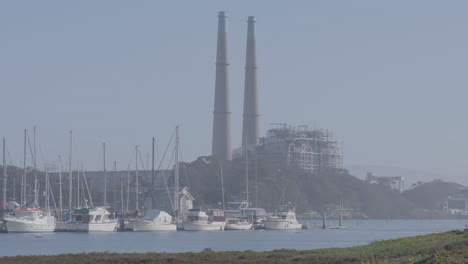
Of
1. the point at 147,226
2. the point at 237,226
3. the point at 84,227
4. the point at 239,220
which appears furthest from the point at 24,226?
the point at 239,220

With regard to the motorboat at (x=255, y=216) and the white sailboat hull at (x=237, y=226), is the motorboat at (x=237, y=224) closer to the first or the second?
the white sailboat hull at (x=237, y=226)

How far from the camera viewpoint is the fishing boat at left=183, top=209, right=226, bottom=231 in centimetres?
12306

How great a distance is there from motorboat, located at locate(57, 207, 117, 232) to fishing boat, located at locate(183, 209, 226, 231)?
12.1 m

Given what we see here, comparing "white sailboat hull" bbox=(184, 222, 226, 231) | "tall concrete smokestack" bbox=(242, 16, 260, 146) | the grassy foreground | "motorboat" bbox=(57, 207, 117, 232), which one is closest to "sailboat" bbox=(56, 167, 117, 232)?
"motorboat" bbox=(57, 207, 117, 232)

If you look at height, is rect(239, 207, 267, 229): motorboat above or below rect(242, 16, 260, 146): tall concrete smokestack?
below

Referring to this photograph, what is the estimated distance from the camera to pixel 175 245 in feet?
279

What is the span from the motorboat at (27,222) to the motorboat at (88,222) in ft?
12.5

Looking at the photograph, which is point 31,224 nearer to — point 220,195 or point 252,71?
point 220,195

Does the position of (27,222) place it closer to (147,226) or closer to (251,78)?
(147,226)

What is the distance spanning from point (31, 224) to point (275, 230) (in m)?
38.6

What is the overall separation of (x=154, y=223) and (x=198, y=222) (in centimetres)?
858

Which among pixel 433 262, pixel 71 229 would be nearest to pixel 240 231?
pixel 71 229

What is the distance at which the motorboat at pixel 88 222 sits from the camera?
11176cm

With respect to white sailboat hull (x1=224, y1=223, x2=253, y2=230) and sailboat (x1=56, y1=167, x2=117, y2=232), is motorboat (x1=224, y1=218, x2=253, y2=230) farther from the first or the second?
sailboat (x1=56, y1=167, x2=117, y2=232)
